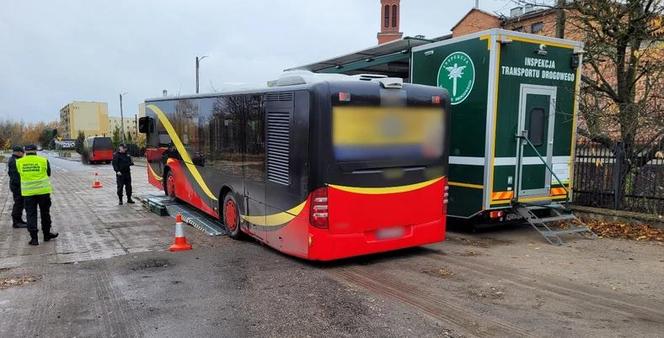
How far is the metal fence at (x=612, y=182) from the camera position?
30.3 ft

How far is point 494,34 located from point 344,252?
14.8ft

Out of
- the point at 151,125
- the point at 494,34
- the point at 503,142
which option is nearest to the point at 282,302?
the point at 503,142

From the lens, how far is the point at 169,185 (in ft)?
41.6

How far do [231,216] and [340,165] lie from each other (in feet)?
10.5

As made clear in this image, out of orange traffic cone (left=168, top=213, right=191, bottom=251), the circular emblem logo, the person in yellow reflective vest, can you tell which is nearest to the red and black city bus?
orange traffic cone (left=168, top=213, right=191, bottom=251)

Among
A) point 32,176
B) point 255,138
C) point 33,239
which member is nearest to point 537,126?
point 255,138

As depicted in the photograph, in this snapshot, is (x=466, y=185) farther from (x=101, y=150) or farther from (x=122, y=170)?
(x=101, y=150)

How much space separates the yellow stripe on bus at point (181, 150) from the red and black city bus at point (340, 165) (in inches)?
67.6

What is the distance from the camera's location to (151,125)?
13.1 meters

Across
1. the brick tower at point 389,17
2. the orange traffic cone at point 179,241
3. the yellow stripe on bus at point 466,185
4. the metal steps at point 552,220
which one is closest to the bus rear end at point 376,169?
the yellow stripe on bus at point 466,185

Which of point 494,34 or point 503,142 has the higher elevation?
point 494,34

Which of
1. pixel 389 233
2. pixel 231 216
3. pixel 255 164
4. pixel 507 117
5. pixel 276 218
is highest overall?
pixel 507 117

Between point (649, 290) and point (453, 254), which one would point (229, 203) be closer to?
point (453, 254)

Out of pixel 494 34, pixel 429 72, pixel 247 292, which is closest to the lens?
pixel 247 292
